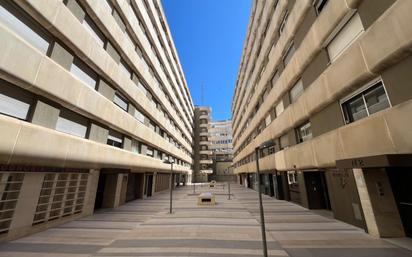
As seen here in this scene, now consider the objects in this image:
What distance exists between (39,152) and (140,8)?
1704 centimetres

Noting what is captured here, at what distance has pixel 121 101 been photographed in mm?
15328

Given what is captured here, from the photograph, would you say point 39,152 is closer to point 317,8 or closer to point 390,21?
point 390,21

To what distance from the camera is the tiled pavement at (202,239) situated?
20.4ft

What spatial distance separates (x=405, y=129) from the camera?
577cm

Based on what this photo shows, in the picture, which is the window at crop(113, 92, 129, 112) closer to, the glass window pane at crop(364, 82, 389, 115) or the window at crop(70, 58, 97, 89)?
the window at crop(70, 58, 97, 89)

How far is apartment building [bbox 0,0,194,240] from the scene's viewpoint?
703cm

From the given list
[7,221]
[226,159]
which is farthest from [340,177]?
[226,159]

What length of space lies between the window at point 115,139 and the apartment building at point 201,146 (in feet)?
145

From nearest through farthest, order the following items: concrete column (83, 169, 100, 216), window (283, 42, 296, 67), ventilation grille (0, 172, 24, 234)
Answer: ventilation grille (0, 172, 24, 234) < concrete column (83, 169, 100, 216) < window (283, 42, 296, 67)

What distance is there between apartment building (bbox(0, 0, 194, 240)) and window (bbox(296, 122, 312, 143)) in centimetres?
1411

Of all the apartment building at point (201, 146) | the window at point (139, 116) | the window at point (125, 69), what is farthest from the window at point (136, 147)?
the apartment building at point (201, 146)

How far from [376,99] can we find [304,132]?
6.41 m

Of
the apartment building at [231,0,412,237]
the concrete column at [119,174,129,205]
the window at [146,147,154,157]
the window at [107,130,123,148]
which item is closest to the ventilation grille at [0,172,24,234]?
the window at [107,130,123,148]

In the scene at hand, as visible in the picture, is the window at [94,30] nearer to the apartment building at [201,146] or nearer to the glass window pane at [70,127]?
the glass window pane at [70,127]
